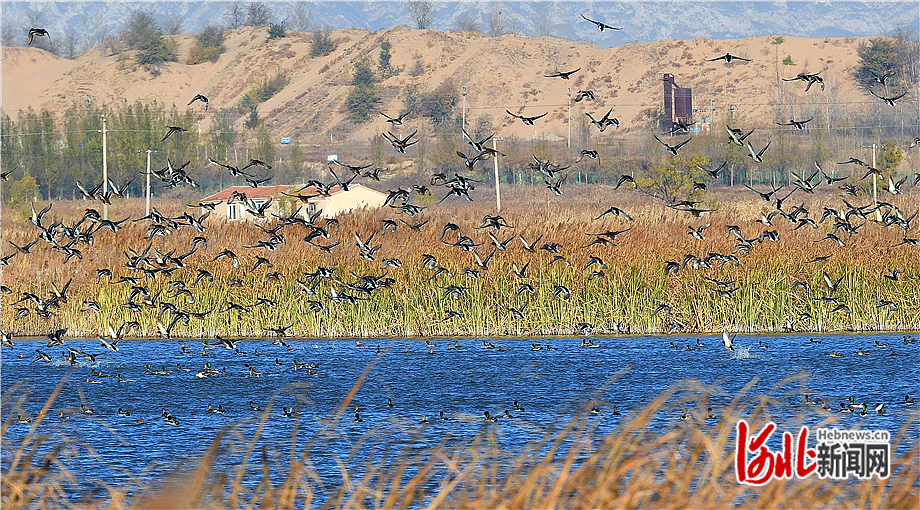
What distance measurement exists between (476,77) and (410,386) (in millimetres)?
125746

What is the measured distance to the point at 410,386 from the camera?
933 inches

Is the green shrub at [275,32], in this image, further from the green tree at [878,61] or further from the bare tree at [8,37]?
the green tree at [878,61]

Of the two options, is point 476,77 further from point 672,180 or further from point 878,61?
point 672,180

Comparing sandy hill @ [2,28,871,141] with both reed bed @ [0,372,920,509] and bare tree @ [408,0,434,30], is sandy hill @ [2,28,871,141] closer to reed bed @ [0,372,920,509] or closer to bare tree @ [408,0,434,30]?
bare tree @ [408,0,434,30]

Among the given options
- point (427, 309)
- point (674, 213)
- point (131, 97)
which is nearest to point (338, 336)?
point (427, 309)

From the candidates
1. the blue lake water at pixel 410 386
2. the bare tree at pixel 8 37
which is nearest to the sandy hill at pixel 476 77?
the bare tree at pixel 8 37

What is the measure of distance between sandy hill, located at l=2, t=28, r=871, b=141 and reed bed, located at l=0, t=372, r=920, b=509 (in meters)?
113

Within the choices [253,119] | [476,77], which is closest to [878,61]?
[476,77]

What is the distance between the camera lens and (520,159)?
99438 millimetres

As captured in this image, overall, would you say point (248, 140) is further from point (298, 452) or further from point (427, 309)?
point (298, 452)

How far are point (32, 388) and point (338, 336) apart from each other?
763 centimetres

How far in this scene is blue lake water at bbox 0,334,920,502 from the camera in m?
18.9

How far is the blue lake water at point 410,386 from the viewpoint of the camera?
18891 millimetres

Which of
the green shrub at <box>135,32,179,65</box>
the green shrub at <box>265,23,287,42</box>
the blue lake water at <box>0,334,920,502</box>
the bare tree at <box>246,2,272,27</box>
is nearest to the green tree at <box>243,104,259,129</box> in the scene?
the green shrub at <box>135,32,179,65</box>
